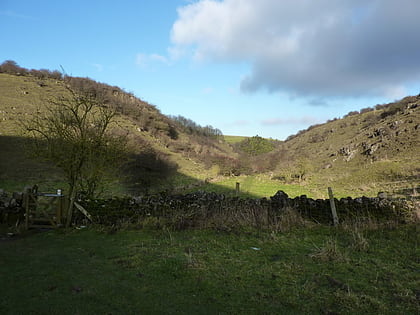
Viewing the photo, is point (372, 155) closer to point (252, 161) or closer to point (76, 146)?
point (252, 161)

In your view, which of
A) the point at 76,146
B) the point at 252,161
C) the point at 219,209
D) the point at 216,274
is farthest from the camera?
the point at 252,161

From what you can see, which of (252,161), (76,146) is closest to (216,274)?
(76,146)

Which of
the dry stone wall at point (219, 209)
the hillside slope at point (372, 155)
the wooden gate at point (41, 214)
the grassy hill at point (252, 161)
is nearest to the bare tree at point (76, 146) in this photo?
the wooden gate at point (41, 214)

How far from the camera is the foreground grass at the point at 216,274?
4.62 meters

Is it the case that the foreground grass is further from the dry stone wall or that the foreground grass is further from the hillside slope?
the hillside slope

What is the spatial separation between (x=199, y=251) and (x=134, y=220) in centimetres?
467

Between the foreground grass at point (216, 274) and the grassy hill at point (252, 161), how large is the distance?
6.66 metres

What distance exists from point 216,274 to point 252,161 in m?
59.6

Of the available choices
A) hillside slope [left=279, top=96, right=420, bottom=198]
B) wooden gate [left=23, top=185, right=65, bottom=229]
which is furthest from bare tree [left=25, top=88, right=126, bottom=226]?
hillside slope [left=279, top=96, right=420, bottom=198]

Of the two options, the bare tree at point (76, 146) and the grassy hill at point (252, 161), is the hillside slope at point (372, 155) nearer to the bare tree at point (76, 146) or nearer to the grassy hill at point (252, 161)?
the grassy hill at point (252, 161)

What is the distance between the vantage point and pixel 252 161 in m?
64.6

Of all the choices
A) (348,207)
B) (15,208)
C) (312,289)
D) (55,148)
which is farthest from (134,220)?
(348,207)

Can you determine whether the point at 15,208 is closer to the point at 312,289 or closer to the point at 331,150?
the point at 312,289

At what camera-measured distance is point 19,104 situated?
50.0 metres
